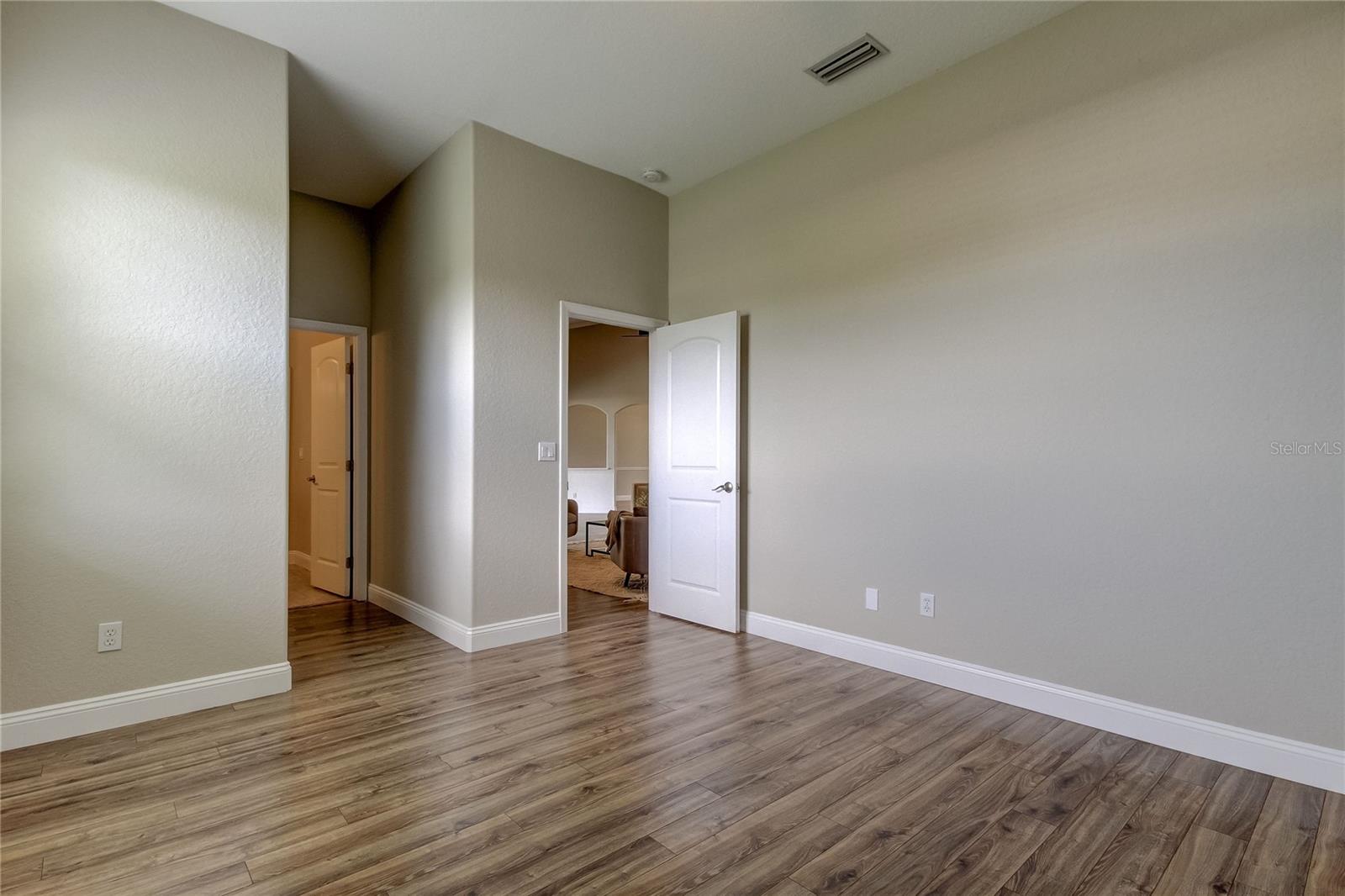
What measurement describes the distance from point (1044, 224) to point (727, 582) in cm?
269

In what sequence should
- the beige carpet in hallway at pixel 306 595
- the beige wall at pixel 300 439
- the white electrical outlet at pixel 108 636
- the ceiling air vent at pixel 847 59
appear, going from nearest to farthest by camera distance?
1. the white electrical outlet at pixel 108 636
2. the ceiling air vent at pixel 847 59
3. the beige carpet in hallway at pixel 306 595
4. the beige wall at pixel 300 439

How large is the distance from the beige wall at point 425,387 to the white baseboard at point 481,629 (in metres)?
0.07

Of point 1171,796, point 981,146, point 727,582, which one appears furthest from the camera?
point 727,582

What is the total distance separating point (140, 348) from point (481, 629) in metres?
2.19

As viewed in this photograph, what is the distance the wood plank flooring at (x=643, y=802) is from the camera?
1791 millimetres

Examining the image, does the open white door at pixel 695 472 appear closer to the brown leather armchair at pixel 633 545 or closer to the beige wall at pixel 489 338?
the beige wall at pixel 489 338

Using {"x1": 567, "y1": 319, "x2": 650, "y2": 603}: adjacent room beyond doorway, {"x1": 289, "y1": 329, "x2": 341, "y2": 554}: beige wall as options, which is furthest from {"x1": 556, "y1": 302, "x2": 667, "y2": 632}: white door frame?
{"x1": 567, "y1": 319, "x2": 650, "y2": 603}: adjacent room beyond doorway

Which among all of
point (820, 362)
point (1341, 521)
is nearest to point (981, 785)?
point (1341, 521)

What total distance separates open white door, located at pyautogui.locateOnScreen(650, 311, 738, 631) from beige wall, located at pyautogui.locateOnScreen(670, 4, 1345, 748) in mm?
437

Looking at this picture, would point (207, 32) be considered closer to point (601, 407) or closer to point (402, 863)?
point (402, 863)

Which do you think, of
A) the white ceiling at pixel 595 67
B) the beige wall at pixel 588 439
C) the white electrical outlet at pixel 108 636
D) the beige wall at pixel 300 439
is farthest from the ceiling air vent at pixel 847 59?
the beige wall at pixel 588 439

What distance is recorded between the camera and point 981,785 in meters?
2.30

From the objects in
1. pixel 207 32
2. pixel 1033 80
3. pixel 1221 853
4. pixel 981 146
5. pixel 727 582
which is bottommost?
pixel 1221 853

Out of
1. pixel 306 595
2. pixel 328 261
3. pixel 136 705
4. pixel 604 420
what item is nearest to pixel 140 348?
pixel 136 705
